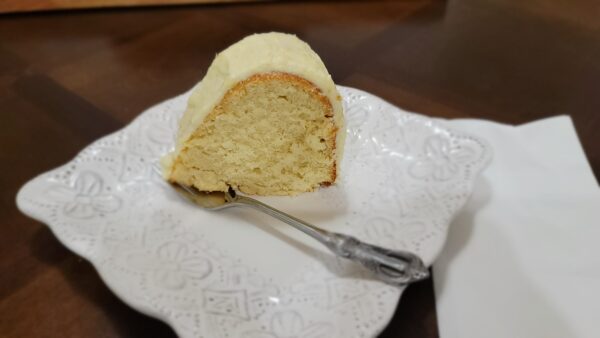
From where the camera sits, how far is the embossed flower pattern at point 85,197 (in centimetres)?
60

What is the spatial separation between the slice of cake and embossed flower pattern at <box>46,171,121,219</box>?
3.2 inches

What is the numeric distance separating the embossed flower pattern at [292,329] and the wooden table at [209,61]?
10cm

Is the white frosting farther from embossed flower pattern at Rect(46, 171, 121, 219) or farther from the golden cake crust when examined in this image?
embossed flower pattern at Rect(46, 171, 121, 219)

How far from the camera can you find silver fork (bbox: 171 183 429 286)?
1.71 feet

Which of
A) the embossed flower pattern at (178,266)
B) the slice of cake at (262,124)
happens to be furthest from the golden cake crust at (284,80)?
the embossed flower pattern at (178,266)

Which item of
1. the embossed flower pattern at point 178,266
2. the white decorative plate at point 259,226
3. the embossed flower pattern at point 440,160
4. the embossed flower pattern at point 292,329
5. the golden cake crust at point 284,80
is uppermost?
the golden cake crust at point 284,80

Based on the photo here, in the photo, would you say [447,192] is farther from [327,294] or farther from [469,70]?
[469,70]

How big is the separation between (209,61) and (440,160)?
0.41 m

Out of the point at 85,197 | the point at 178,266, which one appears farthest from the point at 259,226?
the point at 85,197

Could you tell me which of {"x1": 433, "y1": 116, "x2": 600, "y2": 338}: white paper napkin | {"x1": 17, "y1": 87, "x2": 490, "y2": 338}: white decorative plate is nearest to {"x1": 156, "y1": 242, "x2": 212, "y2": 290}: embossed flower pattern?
{"x1": 17, "y1": 87, "x2": 490, "y2": 338}: white decorative plate

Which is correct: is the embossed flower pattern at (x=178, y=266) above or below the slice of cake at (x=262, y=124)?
below

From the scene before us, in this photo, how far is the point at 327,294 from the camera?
53cm

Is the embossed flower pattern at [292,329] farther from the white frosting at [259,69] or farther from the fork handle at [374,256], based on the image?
the white frosting at [259,69]

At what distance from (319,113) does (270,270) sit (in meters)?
0.18
